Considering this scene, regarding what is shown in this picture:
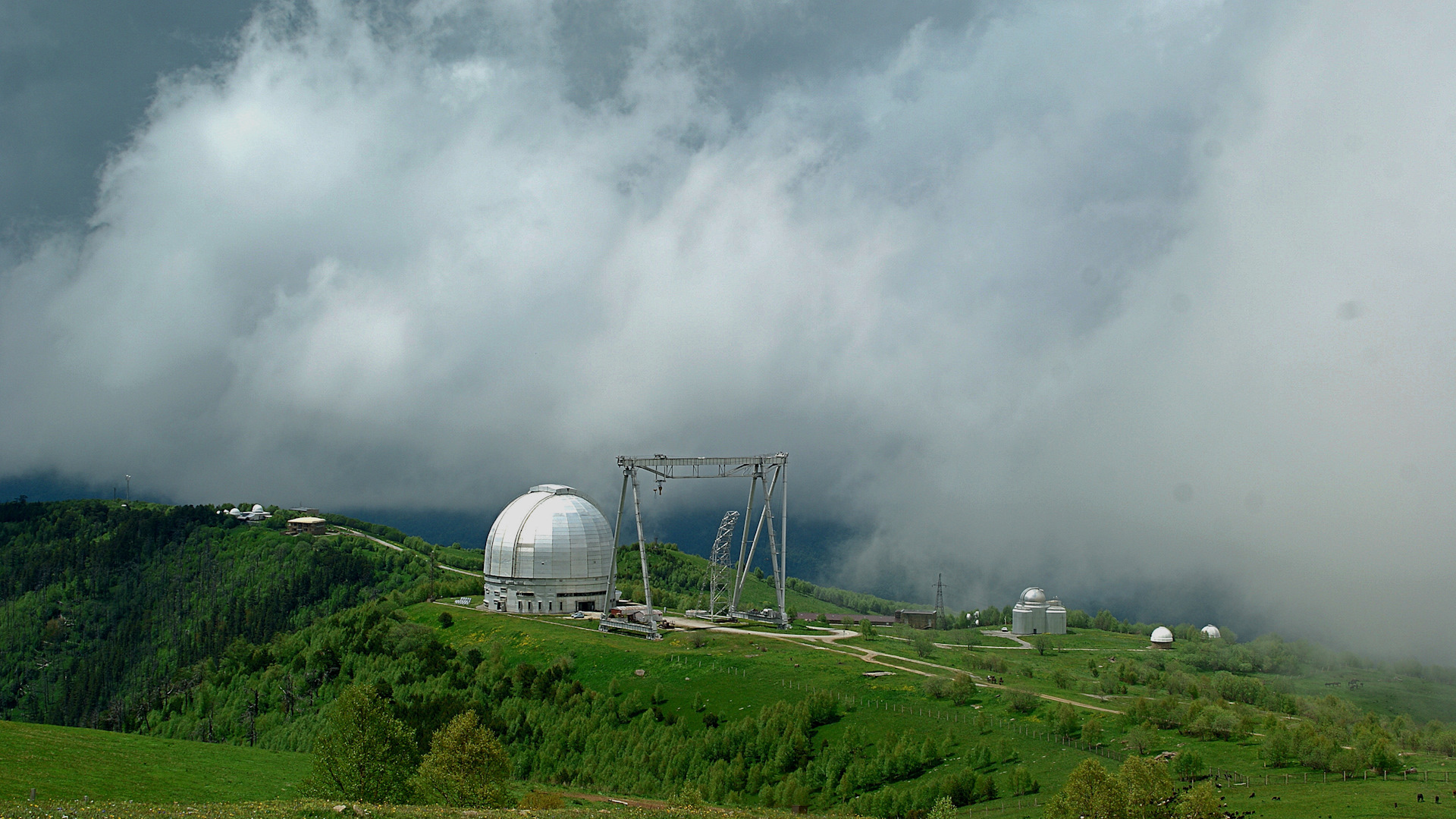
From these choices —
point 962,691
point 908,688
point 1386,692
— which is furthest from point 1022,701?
point 1386,692

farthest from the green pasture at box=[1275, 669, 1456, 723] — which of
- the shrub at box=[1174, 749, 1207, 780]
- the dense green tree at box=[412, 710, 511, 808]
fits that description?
the dense green tree at box=[412, 710, 511, 808]

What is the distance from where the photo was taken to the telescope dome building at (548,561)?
121562 mm

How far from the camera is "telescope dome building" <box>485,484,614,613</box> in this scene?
12156 centimetres

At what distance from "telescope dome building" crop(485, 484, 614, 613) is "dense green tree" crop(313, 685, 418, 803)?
6978 cm

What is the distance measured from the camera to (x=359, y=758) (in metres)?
46.8

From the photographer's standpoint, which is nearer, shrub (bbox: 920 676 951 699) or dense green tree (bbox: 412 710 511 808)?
dense green tree (bbox: 412 710 511 808)

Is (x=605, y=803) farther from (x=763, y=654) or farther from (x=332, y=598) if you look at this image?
(x=332, y=598)

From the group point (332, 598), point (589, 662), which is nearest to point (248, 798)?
point (589, 662)

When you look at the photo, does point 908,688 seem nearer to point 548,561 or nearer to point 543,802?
point 543,802

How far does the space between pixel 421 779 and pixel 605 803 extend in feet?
38.1

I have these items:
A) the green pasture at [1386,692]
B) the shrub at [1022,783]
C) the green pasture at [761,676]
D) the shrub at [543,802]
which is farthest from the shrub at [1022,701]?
the green pasture at [1386,692]

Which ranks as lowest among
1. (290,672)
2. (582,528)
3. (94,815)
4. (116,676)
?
(116,676)

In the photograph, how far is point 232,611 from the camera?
7628 inches

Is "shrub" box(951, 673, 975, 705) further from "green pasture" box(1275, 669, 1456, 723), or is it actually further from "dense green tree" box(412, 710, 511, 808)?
"green pasture" box(1275, 669, 1456, 723)
